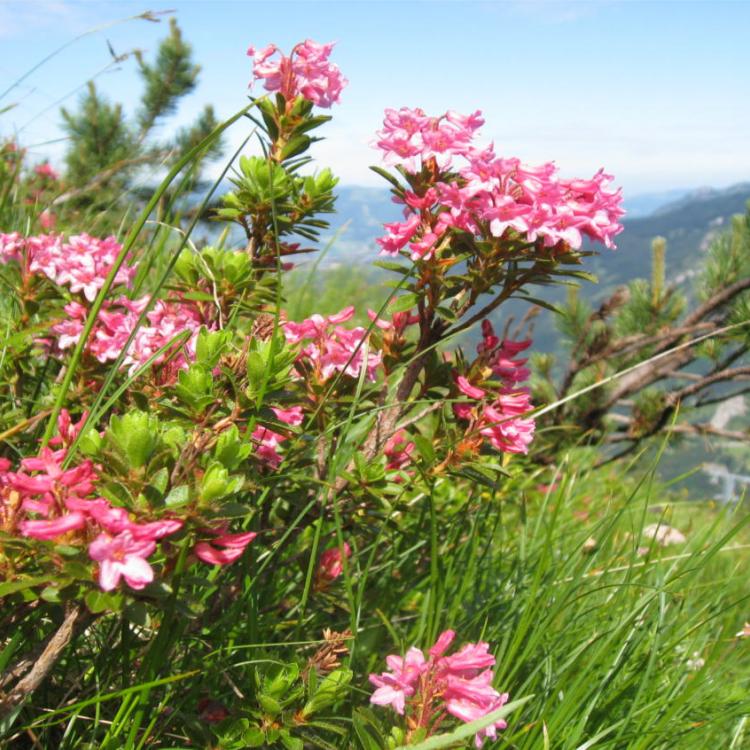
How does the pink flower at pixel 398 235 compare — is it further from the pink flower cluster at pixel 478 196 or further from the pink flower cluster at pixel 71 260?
the pink flower cluster at pixel 71 260

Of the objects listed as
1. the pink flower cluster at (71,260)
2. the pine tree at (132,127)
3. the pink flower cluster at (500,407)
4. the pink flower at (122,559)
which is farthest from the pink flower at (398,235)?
the pine tree at (132,127)

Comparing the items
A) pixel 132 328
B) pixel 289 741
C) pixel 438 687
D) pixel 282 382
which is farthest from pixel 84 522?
pixel 132 328

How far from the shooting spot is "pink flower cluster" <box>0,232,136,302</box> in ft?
5.86

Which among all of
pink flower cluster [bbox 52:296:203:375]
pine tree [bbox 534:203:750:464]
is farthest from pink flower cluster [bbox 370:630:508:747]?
pine tree [bbox 534:203:750:464]

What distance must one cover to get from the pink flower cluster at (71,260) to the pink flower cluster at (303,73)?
1.95 feet

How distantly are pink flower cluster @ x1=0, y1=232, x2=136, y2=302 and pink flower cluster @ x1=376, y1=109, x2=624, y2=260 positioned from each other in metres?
0.74

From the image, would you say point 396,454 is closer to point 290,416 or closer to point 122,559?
point 290,416

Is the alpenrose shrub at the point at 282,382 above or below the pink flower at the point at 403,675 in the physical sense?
above

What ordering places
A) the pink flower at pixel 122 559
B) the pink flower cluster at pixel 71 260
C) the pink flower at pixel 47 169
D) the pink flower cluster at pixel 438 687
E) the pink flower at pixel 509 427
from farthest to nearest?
the pink flower at pixel 47 169
the pink flower cluster at pixel 71 260
the pink flower at pixel 509 427
the pink flower cluster at pixel 438 687
the pink flower at pixel 122 559

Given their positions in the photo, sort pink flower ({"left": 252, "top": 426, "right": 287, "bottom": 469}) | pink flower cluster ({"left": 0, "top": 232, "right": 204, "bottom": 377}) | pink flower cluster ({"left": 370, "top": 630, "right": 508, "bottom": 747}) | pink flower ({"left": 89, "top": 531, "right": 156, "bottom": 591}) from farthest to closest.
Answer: pink flower cluster ({"left": 0, "top": 232, "right": 204, "bottom": 377}) → pink flower ({"left": 252, "top": 426, "right": 287, "bottom": 469}) → pink flower cluster ({"left": 370, "top": 630, "right": 508, "bottom": 747}) → pink flower ({"left": 89, "top": 531, "right": 156, "bottom": 591})

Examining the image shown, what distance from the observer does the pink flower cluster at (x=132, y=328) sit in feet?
5.24

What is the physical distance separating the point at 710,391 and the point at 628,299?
0.71 metres

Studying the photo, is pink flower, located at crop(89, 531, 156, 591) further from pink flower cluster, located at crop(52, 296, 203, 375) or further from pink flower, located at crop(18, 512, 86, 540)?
pink flower cluster, located at crop(52, 296, 203, 375)

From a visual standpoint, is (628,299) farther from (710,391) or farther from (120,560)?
(120,560)
